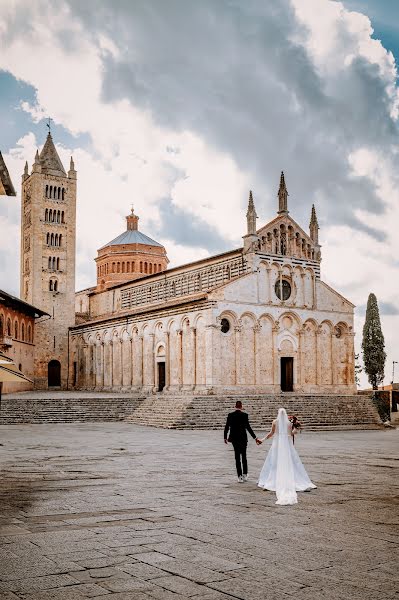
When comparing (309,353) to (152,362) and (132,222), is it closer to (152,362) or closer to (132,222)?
(152,362)

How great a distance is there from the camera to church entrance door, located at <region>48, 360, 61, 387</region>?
56.8 m

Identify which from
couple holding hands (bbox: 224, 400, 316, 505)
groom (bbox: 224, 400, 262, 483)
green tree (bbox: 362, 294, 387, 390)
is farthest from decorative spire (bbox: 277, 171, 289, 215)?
couple holding hands (bbox: 224, 400, 316, 505)

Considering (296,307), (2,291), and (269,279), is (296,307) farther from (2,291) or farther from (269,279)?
(2,291)

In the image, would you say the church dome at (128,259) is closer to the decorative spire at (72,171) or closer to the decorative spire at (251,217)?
the decorative spire at (72,171)

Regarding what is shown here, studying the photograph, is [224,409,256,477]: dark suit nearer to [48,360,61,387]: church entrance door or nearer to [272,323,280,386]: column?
[272,323,280,386]: column

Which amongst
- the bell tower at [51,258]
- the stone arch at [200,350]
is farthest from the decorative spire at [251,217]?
the bell tower at [51,258]

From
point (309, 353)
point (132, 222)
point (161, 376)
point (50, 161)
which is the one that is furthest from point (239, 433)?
point (132, 222)

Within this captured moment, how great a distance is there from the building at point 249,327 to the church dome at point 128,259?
13550mm

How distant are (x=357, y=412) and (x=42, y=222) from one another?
1288 inches

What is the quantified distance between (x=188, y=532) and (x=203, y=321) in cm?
3112

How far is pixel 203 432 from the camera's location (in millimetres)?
27812

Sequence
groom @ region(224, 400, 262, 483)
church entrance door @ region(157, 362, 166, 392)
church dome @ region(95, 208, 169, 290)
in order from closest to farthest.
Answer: groom @ region(224, 400, 262, 483)
church entrance door @ region(157, 362, 166, 392)
church dome @ region(95, 208, 169, 290)

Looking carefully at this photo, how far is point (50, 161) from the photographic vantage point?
58281mm

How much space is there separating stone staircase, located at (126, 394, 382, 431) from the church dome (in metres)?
28.0
